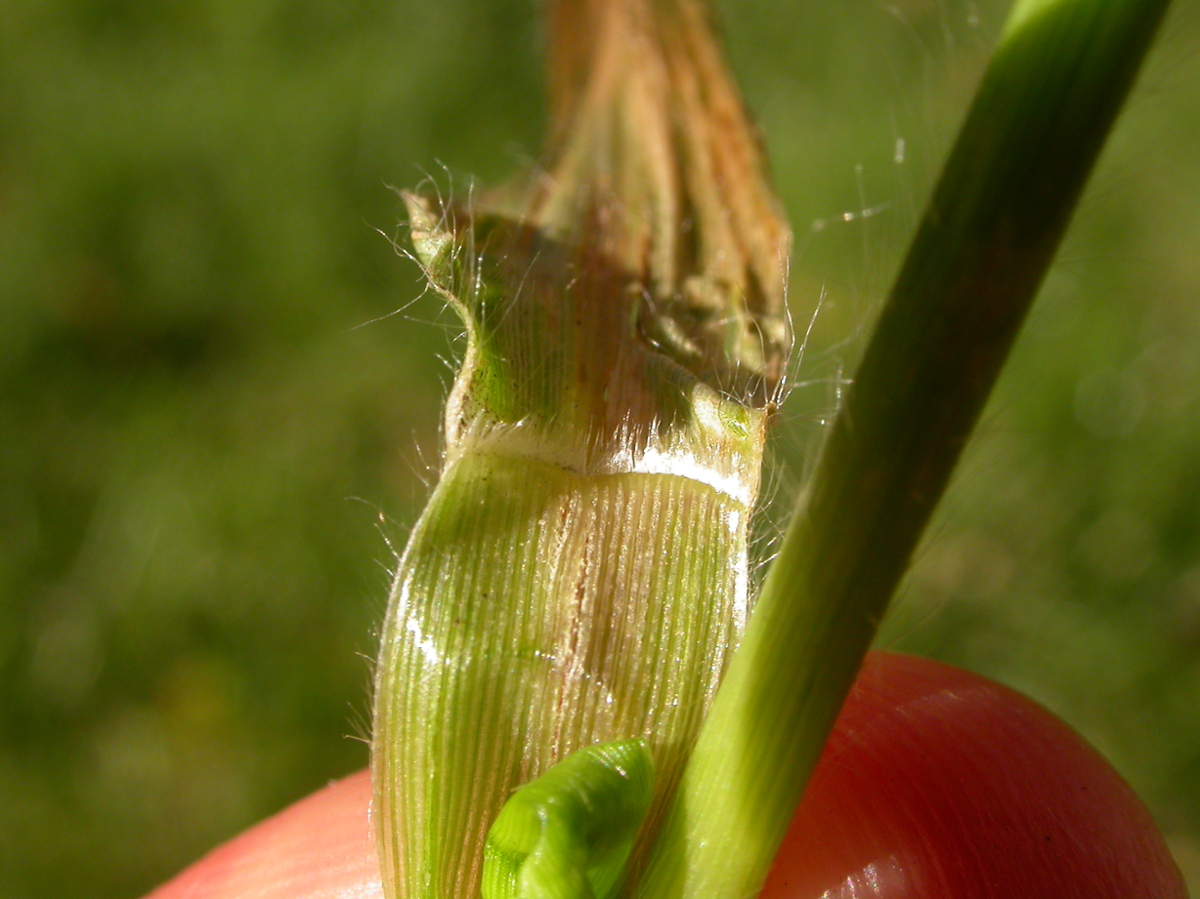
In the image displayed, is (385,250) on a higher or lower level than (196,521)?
higher

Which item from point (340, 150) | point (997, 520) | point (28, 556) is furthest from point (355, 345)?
point (997, 520)

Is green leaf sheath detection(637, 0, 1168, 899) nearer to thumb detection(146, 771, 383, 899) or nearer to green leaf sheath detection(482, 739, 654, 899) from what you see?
green leaf sheath detection(482, 739, 654, 899)

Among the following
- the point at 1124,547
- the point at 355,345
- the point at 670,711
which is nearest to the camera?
the point at 670,711

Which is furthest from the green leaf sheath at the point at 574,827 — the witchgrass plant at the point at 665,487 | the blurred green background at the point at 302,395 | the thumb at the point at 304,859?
the blurred green background at the point at 302,395

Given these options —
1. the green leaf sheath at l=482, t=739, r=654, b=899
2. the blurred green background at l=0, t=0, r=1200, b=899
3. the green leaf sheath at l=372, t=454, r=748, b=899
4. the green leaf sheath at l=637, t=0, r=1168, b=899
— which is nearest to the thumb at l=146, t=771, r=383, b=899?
the green leaf sheath at l=372, t=454, r=748, b=899

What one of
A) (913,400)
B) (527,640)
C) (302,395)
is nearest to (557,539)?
(527,640)

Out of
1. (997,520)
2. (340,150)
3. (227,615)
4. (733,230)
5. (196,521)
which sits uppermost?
(340,150)

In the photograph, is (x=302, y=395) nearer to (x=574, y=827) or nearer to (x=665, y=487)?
(x=665, y=487)

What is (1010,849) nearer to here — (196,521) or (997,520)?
(997,520)
